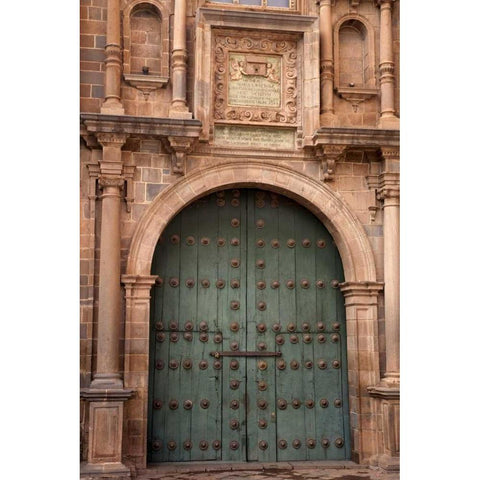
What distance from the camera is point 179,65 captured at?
845 centimetres

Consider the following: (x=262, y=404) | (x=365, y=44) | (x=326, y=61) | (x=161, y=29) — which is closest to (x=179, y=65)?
(x=161, y=29)

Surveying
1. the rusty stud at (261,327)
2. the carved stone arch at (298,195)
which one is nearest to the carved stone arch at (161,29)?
the carved stone arch at (298,195)

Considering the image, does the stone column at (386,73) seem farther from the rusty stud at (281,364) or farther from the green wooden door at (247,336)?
the rusty stud at (281,364)

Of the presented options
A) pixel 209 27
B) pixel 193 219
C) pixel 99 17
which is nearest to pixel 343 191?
pixel 193 219

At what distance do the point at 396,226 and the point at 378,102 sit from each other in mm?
1562

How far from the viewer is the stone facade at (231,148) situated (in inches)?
319

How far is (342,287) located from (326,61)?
2.68 m

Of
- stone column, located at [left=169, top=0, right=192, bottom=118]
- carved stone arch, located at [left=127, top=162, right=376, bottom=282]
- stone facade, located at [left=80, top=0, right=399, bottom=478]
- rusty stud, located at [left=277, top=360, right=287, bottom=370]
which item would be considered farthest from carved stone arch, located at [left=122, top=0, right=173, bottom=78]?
rusty stud, located at [left=277, top=360, right=287, bottom=370]

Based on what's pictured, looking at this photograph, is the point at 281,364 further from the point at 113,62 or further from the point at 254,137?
the point at 113,62

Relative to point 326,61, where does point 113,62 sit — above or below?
below

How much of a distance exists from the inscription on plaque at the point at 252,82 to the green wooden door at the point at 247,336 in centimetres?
108
